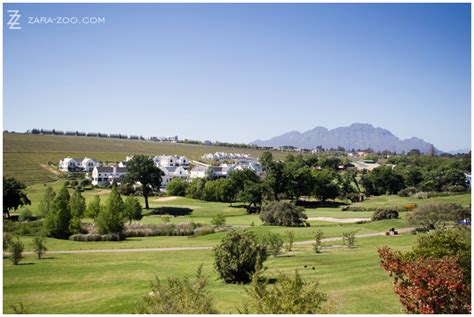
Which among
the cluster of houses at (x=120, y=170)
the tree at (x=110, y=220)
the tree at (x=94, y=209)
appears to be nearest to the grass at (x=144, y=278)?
the tree at (x=110, y=220)

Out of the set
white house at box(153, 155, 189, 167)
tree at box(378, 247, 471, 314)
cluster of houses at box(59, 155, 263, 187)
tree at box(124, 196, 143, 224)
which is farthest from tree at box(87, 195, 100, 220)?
white house at box(153, 155, 189, 167)

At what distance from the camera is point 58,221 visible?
140 ft

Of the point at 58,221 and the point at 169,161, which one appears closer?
the point at 58,221

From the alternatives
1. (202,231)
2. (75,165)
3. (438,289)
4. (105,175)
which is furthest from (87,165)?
(438,289)

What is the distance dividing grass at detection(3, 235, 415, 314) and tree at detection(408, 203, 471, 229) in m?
6.29

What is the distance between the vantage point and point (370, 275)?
25.0 metres

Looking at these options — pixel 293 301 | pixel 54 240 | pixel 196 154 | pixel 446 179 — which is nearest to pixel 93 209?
pixel 54 240

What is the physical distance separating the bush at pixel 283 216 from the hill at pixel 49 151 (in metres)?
41.3

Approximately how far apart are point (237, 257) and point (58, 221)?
934 inches

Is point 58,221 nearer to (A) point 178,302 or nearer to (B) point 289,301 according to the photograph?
(A) point 178,302

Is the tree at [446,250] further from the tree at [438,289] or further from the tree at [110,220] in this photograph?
the tree at [110,220]

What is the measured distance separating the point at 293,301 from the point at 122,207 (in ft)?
117

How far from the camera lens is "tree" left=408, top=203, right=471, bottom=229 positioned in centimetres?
4044

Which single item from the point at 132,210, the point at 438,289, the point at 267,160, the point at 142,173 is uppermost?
the point at 267,160
